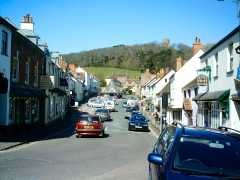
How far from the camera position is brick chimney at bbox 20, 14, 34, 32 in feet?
149

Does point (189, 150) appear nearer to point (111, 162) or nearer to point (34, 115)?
point (111, 162)

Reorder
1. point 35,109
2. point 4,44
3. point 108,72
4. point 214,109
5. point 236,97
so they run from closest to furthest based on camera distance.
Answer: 1. point 236,97
2. point 4,44
3. point 214,109
4. point 35,109
5. point 108,72

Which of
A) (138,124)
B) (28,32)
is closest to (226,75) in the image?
(138,124)

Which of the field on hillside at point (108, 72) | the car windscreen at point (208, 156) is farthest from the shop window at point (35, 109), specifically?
the field on hillside at point (108, 72)

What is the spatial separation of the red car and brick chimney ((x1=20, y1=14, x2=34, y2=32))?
16543 millimetres

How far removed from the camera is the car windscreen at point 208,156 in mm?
6871

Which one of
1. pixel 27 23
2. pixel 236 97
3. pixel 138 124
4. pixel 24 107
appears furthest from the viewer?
pixel 27 23

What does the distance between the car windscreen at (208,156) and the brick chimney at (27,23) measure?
39.3m

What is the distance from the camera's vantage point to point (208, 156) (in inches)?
290

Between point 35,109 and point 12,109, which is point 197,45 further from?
point 12,109

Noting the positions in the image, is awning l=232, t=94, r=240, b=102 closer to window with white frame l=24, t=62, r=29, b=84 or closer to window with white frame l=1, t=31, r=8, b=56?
window with white frame l=1, t=31, r=8, b=56

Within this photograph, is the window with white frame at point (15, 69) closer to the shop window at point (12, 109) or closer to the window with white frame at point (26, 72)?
the shop window at point (12, 109)

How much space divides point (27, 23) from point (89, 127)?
18.1m

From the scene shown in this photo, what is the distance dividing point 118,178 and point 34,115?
92.9 feet
